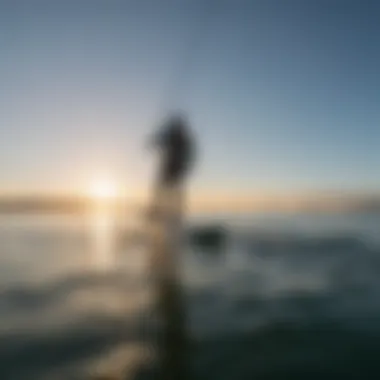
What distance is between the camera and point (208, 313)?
4.43 meters

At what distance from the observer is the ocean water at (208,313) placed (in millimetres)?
3480

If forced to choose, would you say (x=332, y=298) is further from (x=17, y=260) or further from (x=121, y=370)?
(x=17, y=260)

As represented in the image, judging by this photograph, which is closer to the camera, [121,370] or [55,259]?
[121,370]

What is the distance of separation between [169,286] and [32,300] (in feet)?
3.97

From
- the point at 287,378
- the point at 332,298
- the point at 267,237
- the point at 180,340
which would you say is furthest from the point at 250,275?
the point at 267,237

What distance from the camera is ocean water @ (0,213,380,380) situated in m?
3.48

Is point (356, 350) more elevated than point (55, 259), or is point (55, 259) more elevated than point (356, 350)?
point (55, 259)

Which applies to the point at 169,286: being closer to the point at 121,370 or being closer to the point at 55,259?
the point at 121,370

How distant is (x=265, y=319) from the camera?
4.35 metres

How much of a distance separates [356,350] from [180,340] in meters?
1.21

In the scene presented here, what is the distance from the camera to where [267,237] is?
8.57 m

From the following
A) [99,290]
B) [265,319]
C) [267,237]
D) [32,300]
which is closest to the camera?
[265,319]

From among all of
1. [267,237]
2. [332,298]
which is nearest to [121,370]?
[332,298]

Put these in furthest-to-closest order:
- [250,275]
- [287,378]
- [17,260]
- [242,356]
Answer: [17,260] < [250,275] < [242,356] < [287,378]
